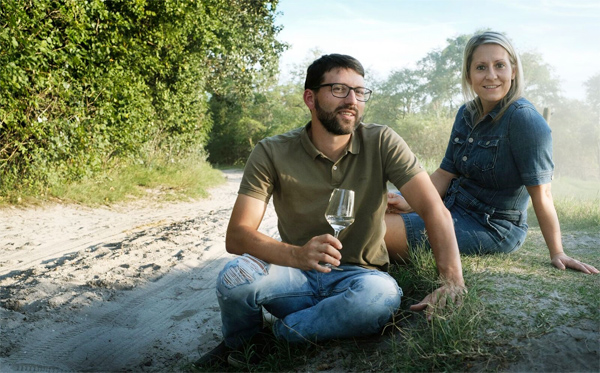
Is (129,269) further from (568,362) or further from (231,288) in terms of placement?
(568,362)

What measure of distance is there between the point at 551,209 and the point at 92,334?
3.70 m

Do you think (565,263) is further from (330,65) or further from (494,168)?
(330,65)

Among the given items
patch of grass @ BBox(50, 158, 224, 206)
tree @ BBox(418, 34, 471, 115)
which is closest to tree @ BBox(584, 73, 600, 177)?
tree @ BBox(418, 34, 471, 115)

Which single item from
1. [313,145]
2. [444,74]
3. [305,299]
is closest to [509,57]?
[313,145]

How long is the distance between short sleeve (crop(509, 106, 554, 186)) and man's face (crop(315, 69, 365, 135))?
1.30 m

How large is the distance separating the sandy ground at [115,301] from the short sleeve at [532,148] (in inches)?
50.4

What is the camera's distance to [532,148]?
12.5ft

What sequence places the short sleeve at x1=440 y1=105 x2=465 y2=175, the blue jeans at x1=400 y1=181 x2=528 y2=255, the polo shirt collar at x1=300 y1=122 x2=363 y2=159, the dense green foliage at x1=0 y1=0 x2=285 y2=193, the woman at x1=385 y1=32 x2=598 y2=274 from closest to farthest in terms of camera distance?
the polo shirt collar at x1=300 y1=122 x2=363 y2=159 < the woman at x1=385 y1=32 x2=598 y2=274 < the blue jeans at x1=400 y1=181 x2=528 y2=255 < the short sleeve at x1=440 y1=105 x2=465 y2=175 < the dense green foliage at x1=0 y1=0 x2=285 y2=193

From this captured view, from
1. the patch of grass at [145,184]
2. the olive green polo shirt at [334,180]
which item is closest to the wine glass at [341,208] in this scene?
the olive green polo shirt at [334,180]

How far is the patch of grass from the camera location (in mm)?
9375

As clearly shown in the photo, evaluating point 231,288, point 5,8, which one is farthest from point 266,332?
point 5,8

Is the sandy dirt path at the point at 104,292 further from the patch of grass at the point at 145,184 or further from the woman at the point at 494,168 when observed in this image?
the woman at the point at 494,168

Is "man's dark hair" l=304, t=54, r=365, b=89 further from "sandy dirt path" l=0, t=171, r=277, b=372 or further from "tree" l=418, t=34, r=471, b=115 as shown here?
"tree" l=418, t=34, r=471, b=115

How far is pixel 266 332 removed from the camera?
371 centimetres
